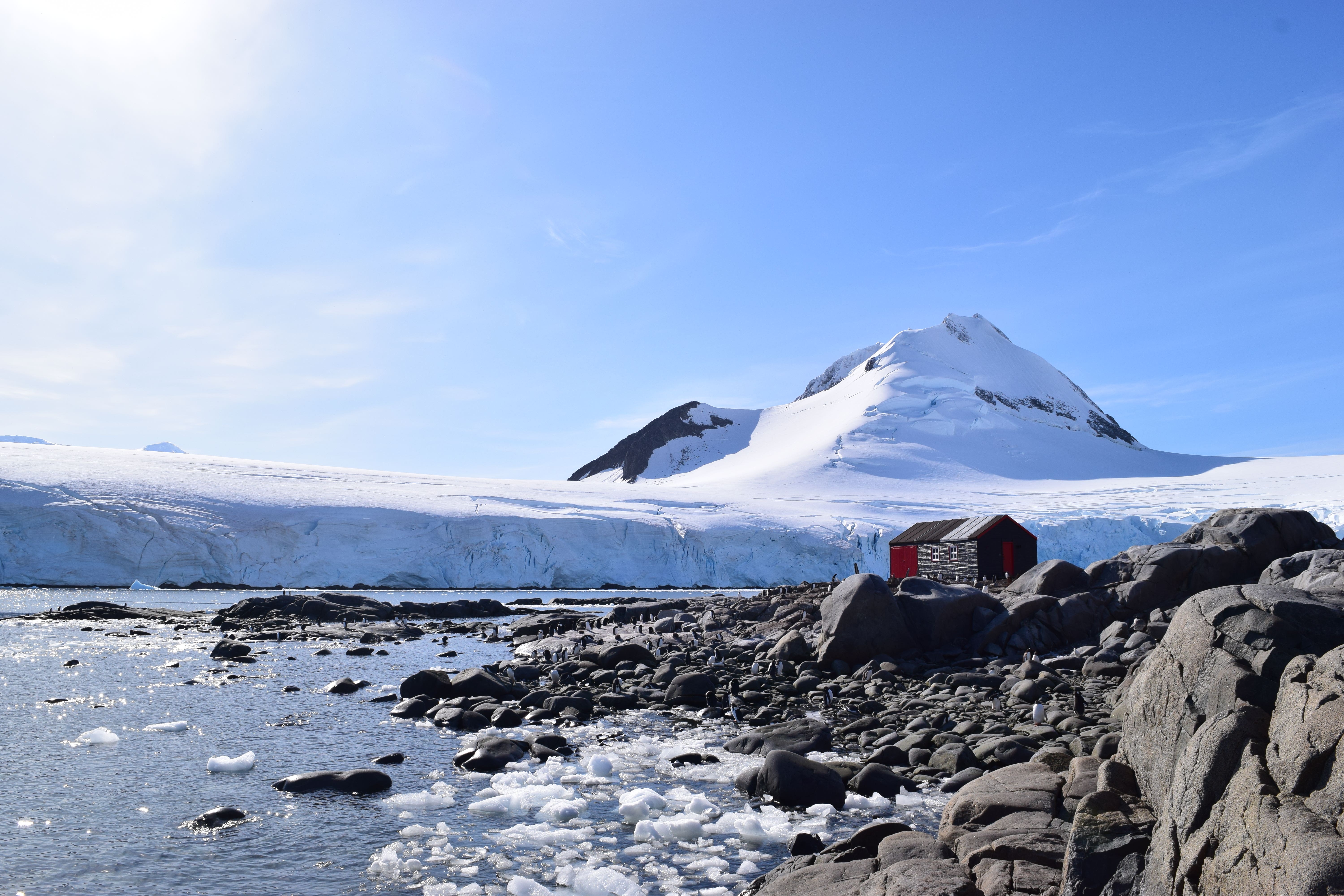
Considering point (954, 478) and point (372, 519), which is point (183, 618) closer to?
point (372, 519)

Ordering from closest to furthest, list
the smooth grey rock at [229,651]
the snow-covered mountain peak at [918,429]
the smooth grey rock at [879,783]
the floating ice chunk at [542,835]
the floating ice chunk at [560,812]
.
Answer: the floating ice chunk at [542,835]
the floating ice chunk at [560,812]
the smooth grey rock at [879,783]
the smooth grey rock at [229,651]
the snow-covered mountain peak at [918,429]

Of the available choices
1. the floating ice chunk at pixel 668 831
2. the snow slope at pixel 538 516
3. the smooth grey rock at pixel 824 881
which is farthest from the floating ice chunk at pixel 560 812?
the snow slope at pixel 538 516

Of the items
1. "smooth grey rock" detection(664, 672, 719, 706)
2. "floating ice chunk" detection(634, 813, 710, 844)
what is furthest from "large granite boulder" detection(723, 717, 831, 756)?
"smooth grey rock" detection(664, 672, 719, 706)

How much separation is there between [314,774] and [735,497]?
5866 centimetres

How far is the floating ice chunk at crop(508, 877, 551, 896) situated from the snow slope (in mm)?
39860

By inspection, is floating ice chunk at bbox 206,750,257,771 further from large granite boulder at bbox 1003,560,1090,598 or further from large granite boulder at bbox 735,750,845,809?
large granite boulder at bbox 1003,560,1090,598

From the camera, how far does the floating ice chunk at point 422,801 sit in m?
8.12

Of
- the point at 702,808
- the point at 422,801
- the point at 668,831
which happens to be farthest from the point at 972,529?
the point at 422,801

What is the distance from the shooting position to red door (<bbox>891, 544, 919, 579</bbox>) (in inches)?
1390

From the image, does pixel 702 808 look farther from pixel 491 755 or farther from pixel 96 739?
pixel 96 739

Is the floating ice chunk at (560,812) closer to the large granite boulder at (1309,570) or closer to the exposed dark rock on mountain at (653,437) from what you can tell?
the large granite boulder at (1309,570)

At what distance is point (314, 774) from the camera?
28.8ft

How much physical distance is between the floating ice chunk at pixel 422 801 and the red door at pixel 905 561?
2832 cm

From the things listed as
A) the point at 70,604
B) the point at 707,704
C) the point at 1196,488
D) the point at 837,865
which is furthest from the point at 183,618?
the point at 1196,488
